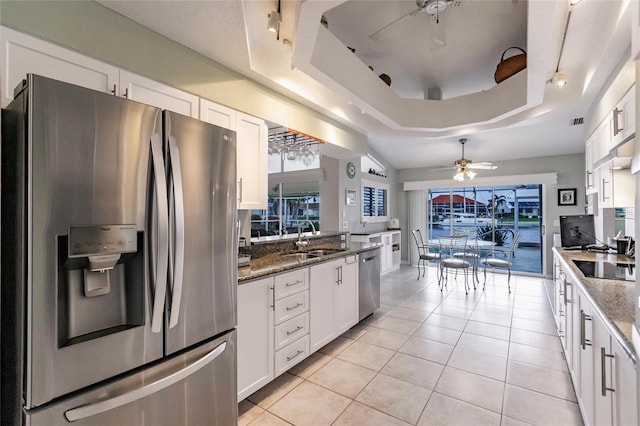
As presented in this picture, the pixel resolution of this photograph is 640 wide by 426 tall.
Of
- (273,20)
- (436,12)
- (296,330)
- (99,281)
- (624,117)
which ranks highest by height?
(436,12)

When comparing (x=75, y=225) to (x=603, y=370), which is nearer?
(x=75, y=225)

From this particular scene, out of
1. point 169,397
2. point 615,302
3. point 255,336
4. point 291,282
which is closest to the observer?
point 169,397

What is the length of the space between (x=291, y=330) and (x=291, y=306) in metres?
0.20

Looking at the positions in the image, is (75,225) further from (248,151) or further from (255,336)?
(248,151)

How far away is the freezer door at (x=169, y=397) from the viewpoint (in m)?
1.05

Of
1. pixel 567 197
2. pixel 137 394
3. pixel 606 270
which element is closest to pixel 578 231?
pixel 606 270

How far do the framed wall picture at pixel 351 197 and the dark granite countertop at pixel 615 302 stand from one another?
3736mm

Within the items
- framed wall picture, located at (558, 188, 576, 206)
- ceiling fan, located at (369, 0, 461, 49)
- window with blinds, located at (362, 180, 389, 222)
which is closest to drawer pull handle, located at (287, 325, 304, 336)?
ceiling fan, located at (369, 0, 461, 49)

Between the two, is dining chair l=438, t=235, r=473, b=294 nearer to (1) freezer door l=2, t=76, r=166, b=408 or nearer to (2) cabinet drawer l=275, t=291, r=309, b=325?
(2) cabinet drawer l=275, t=291, r=309, b=325

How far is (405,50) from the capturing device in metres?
→ 3.00

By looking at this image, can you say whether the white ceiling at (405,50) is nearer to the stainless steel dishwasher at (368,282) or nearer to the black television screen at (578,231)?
the black television screen at (578,231)

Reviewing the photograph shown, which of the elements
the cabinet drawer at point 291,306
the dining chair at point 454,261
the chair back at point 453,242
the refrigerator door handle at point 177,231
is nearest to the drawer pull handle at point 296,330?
the cabinet drawer at point 291,306

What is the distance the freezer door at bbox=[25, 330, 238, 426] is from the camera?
1.05 metres

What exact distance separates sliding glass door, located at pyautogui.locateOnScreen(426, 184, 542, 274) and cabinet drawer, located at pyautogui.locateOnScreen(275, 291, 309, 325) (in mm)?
5079
